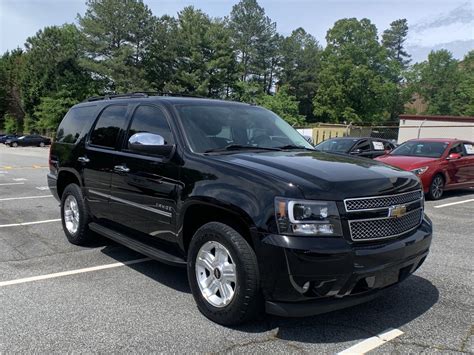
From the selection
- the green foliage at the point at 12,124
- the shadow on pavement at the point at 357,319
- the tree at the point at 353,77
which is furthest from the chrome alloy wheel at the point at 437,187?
the green foliage at the point at 12,124

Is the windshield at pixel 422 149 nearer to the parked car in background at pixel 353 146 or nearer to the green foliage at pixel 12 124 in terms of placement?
the parked car in background at pixel 353 146

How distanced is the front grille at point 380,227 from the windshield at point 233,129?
148cm

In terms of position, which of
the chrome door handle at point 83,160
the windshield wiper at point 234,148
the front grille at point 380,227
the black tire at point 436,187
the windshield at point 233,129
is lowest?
the black tire at point 436,187

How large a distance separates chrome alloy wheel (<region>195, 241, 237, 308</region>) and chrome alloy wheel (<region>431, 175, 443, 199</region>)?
8.40 m

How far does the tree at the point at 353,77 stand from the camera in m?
58.3

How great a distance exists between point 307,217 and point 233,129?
172 cm

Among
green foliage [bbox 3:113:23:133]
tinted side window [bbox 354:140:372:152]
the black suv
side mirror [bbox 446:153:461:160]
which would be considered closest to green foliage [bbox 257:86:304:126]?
tinted side window [bbox 354:140:372:152]

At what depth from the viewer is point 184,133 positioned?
4.40 meters

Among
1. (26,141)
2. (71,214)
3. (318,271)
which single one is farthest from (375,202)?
(26,141)

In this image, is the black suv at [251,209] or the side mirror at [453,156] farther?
the side mirror at [453,156]

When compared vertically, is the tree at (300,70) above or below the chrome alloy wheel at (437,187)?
above

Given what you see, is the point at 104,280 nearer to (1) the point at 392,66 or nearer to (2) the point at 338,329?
(2) the point at 338,329

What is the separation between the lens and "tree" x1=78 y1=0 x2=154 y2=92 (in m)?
51.1

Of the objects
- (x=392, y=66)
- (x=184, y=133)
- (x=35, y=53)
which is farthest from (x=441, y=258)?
(x=392, y=66)
